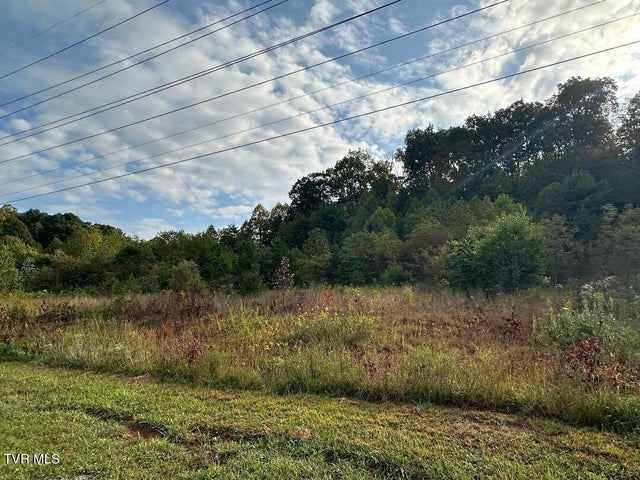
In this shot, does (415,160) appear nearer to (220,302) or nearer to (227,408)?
(220,302)

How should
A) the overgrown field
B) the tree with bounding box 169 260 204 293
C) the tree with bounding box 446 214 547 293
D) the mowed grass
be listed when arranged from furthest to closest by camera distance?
the tree with bounding box 169 260 204 293, the tree with bounding box 446 214 547 293, the overgrown field, the mowed grass

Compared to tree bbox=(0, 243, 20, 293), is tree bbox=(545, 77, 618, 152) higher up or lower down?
higher up

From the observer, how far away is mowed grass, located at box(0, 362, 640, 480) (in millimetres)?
2627

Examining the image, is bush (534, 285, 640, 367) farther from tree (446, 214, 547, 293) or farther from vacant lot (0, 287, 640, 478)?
tree (446, 214, 547, 293)

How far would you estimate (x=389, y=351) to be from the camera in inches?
223

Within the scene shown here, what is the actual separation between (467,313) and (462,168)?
100 feet

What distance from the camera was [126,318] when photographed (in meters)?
9.18

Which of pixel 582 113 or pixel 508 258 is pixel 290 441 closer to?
pixel 508 258

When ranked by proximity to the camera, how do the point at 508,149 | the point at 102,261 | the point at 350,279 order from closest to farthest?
the point at 350,279 < the point at 102,261 < the point at 508,149

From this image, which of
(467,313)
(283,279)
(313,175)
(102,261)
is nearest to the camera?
(467,313)

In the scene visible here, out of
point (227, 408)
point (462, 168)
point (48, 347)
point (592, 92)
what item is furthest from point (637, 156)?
point (48, 347)

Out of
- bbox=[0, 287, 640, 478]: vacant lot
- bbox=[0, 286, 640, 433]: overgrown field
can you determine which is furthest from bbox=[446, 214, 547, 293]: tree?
bbox=[0, 287, 640, 478]: vacant lot

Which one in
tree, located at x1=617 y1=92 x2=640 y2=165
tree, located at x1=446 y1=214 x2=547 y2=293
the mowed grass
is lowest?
the mowed grass

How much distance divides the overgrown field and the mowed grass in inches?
11.7
